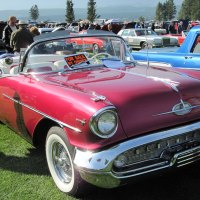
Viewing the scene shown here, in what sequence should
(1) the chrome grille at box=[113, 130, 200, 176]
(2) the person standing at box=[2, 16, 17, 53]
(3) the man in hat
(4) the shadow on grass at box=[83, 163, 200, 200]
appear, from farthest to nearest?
(2) the person standing at box=[2, 16, 17, 53]
(3) the man in hat
(4) the shadow on grass at box=[83, 163, 200, 200]
(1) the chrome grille at box=[113, 130, 200, 176]

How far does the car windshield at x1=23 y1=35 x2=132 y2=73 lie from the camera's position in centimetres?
416

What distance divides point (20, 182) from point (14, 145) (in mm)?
1104

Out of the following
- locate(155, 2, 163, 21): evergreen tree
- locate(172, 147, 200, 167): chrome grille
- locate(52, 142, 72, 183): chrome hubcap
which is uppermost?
locate(172, 147, 200, 167): chrome grille

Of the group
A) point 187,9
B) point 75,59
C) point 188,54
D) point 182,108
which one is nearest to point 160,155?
point 182,108

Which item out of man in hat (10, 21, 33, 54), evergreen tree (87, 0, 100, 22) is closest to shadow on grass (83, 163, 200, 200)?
man in hat (10, 21, 33, 54)

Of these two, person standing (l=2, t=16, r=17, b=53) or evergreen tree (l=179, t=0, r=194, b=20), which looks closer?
person standing (l=2, t=16, r=17, b=53)

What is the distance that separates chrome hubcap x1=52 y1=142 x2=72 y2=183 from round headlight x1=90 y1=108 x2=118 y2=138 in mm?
560

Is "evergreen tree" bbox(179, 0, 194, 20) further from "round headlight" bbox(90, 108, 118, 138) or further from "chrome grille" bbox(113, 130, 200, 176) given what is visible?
"round headlight" bbox(90, 108, 118, 138)

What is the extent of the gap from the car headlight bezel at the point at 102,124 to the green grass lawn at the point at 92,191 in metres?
0.74

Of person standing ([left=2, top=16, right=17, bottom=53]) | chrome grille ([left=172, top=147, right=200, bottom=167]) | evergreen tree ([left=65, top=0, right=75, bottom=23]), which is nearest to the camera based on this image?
chrome grille ([left=172, top=147, right=200, bottom=167])

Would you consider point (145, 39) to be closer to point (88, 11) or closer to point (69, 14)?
point (69, 14)

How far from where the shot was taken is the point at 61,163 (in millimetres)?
3426

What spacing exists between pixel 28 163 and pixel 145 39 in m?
16.2

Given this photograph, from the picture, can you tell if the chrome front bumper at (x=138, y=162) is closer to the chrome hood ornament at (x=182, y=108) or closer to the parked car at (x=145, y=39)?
the chrome hood ornament at (x=182, y=108)
